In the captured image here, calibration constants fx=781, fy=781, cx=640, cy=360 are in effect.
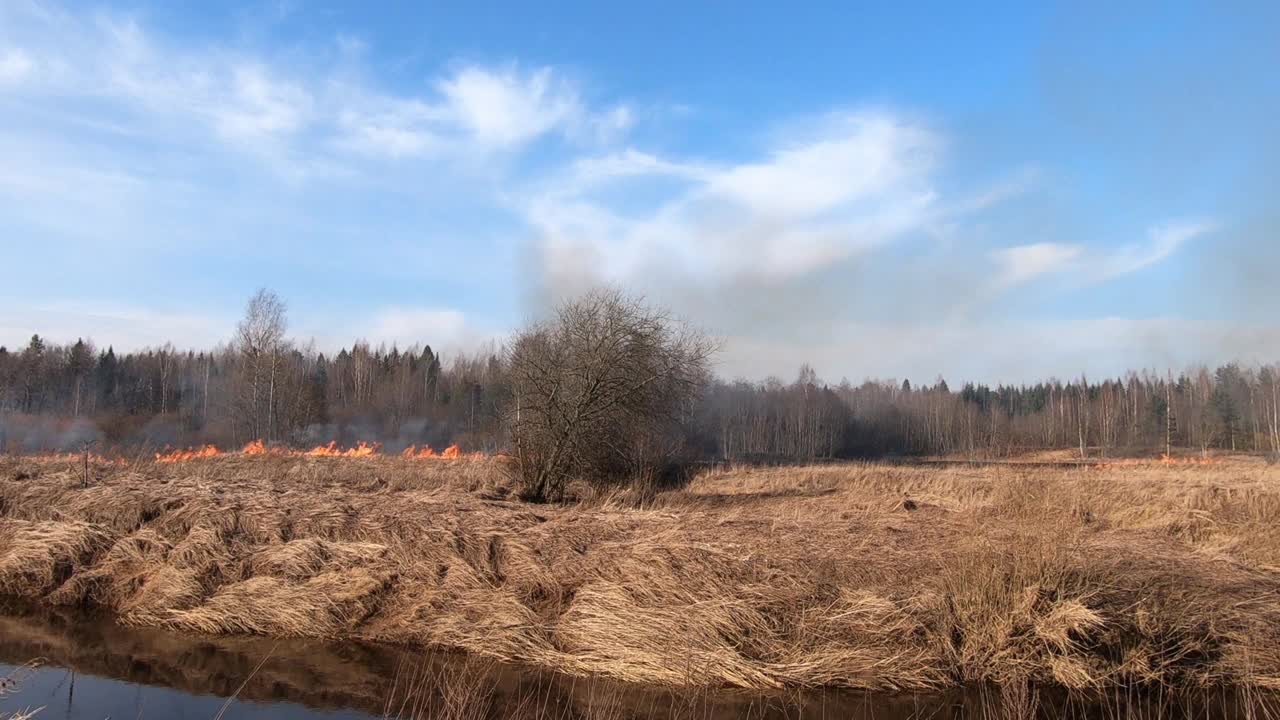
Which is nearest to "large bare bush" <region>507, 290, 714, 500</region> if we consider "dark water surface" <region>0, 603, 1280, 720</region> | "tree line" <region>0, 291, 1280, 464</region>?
"tree line" <region>0, 291, 1280, 464</region>

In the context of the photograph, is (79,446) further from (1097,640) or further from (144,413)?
(1097,640)

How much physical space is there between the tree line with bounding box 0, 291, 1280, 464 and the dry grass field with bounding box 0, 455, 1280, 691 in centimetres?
882

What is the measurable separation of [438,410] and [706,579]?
55824mm

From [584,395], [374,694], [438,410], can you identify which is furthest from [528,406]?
[438,410]

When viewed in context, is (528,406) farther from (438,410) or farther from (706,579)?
(438,410)

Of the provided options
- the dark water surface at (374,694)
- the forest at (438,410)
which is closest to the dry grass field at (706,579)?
the dark water surface at (374,694)

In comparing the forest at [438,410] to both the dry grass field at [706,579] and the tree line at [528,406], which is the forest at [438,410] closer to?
the tree line at [528,406]

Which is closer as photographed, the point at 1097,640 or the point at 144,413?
the point at 1097,640

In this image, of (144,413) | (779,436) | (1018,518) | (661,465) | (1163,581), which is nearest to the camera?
(1018,518)

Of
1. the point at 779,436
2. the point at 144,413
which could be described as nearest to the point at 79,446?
the point at 144,413

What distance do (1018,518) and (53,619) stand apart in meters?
13.1

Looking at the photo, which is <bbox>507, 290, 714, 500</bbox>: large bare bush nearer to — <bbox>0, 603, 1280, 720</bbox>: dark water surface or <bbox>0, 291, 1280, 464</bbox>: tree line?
<bbox>0, 291, 1280, 464</bbox>: tree line

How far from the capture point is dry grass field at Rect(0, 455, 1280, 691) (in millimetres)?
8656

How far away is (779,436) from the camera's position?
7381 centimetres
